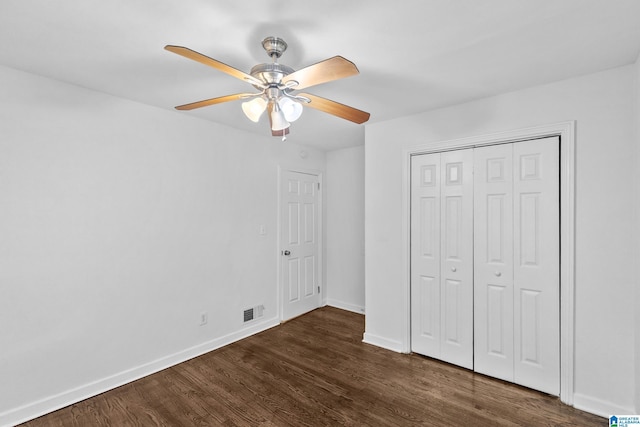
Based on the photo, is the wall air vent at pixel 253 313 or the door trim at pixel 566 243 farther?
the wall air vent at pixel 253 313

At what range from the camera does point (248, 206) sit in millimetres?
3541

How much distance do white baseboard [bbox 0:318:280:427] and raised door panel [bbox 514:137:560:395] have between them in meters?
2.78

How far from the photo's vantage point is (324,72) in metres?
1.41

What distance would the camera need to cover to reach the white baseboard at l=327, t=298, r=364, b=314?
4.31 meters

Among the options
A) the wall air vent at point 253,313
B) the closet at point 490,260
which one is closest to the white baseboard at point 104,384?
the wall air vent at point 253,313

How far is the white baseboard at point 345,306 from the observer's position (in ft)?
14.1

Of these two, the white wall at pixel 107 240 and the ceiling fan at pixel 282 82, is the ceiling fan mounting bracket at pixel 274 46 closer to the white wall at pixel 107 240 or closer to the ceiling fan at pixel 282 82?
the ceiling fan at pixel 282 82

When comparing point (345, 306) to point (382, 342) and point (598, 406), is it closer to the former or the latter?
point (382, 342)

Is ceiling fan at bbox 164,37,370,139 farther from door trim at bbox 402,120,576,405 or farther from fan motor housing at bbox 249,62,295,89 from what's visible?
door trim at bbox 402,120,576,405

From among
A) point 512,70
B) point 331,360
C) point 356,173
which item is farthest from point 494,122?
point 331,360

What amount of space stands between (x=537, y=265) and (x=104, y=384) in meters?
3.61

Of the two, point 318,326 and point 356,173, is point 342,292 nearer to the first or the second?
point 318,326

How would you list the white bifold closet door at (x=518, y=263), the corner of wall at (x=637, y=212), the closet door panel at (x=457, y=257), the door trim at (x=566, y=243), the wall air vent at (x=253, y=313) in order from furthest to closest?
the wall air vent at (x=253, y=313) → the closet door panel at (x=457, y=257) → the white bifold closet door at (x=518, y=263) → the door trim at (x=566, y=243) → the corner of wall at (x=637, y=212)

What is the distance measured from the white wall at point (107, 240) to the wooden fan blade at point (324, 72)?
1.82 metres
